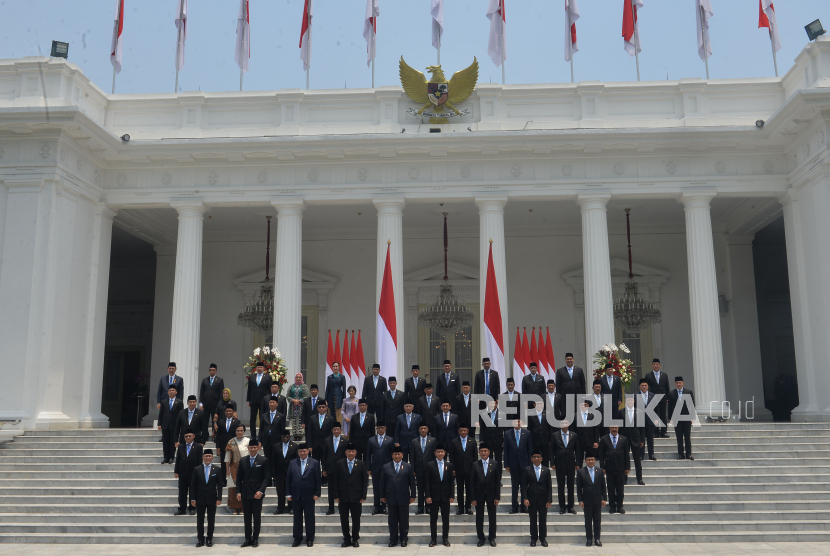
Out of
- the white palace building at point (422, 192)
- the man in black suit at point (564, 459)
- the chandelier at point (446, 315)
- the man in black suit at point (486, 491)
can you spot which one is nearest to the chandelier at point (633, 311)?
the white palace building at point (422, 192)

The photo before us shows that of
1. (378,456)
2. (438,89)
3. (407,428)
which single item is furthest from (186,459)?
(438,89)

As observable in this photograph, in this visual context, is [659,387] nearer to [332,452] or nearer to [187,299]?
[332,452]

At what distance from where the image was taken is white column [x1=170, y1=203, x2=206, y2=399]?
1602cm

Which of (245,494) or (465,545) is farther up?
(245,494)

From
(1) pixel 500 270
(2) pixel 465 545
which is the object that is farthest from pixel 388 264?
(2) pixel 465 545

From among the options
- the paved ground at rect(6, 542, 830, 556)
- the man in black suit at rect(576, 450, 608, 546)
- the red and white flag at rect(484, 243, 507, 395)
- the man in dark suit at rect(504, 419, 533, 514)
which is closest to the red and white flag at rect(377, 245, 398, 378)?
the red and white flag at rect(484, 243, 507, 395)

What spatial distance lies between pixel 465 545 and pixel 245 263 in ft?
44.1

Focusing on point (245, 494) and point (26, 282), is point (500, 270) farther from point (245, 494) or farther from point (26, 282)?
point (26, 282)

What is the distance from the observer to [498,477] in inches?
379

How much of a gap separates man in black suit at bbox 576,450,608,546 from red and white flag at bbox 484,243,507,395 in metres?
4.43

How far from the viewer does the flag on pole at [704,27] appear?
57.1 feet

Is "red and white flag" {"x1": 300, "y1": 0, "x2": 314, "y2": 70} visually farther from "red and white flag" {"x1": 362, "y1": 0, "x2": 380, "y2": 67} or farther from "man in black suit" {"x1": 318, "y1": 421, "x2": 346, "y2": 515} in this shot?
"man in black suit" {"x1": 318, "y1": 421, "x2": 346, "y2": 515}

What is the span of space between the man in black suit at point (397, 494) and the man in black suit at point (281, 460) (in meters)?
1.46

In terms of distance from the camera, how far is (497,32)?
17656mm
